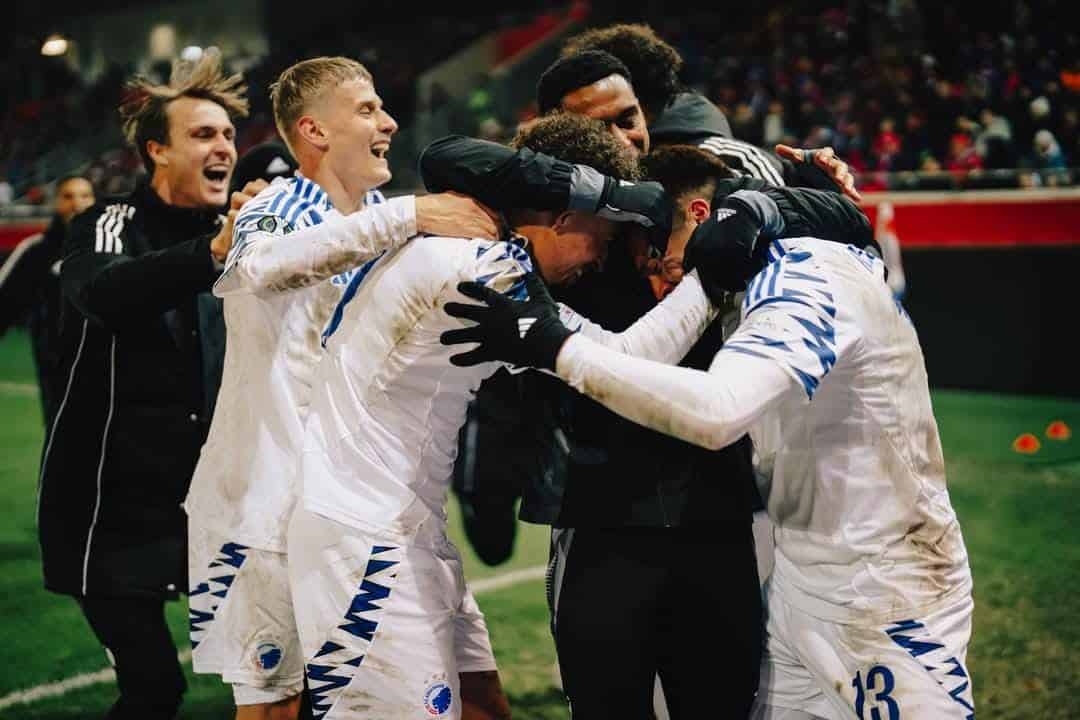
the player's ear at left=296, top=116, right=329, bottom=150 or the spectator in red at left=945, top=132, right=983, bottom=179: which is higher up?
the player's ear at left=296, top=116, right=329, bottom=150

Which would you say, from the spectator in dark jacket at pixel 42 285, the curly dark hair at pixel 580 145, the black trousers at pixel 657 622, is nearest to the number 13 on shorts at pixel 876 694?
the black trousers at pixel 657 622

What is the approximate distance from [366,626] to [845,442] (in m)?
1.09

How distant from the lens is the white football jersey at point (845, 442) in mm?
2254

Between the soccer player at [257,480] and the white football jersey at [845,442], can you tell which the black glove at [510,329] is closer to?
the white football jersey at [845,442]

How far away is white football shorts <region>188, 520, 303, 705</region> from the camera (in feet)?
10.0

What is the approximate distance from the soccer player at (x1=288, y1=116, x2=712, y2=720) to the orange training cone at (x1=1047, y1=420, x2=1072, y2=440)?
7.80 meters

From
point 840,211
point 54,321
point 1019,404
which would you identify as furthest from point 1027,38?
point 840,211

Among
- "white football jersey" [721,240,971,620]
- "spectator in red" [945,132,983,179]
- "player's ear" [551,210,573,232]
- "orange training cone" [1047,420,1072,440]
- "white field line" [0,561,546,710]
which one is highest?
"player's ear" [551,210,573,232]

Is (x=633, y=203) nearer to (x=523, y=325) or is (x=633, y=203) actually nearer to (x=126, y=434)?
(x=523, y=325)

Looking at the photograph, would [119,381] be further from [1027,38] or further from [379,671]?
[1027,38]

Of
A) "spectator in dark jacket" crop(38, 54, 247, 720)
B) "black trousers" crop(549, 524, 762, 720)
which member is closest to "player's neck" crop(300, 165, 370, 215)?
"spectator in dark jacket" crop(38, 54, 247, 720)

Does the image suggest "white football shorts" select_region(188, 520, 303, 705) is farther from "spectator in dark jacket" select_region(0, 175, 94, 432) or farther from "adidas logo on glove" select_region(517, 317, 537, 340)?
"spectator in dark jacket" select_region(0, 175, 94, 432)

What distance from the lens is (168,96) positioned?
4.01 m

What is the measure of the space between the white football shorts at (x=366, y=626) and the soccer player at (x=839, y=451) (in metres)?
0.50
